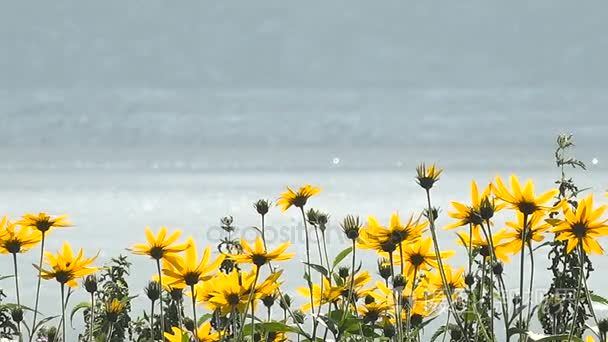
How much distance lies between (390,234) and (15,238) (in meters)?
0.93

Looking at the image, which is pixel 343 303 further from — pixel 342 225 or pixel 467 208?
pixel 467 208

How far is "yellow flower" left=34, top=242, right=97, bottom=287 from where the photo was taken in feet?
9.14

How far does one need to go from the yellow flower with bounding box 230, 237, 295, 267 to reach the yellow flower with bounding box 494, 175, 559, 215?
480mm

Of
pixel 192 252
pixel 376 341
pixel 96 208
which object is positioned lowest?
pixel 376 341

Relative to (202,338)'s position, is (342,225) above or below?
above

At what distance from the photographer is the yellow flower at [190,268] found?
253 centimetres

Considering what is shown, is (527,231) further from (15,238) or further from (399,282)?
(15,238)

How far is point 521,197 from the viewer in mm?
2508

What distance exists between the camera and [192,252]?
2.57 meters

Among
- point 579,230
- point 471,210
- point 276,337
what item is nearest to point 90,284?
point 276,337

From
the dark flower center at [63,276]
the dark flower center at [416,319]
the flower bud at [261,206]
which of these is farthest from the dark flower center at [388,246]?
the dark flower center at [63,276]

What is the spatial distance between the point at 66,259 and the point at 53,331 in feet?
0.67

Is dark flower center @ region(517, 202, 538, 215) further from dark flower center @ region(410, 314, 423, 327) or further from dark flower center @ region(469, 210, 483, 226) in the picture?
dark flower center @ region(410, 314, 423, 327)

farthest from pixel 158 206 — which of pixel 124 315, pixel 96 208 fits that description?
pixel 124 315
